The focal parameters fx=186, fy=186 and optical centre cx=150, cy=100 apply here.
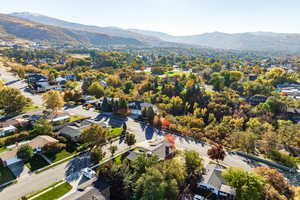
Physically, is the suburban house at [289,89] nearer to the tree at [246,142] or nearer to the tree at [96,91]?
the tree at [246,142]

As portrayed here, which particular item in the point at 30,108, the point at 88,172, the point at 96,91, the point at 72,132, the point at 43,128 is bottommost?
the point at 30,108

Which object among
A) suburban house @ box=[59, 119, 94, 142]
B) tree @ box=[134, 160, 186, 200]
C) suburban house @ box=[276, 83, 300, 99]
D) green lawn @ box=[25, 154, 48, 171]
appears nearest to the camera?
tree @ box=[134, 160, 186, 200]

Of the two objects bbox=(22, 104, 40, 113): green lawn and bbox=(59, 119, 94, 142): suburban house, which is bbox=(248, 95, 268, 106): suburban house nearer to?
bbox=(59, 119, 94, 142): suburban house

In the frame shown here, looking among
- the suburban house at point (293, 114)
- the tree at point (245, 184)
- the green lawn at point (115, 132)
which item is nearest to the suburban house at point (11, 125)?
the green lawn at point (115, 132)

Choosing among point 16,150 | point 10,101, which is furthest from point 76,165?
point 10,101

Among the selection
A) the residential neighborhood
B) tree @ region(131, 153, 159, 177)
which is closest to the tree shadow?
the residential neighborhood

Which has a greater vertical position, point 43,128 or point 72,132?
point 43,128

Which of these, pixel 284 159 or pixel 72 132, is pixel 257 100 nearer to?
pixel 284 159
